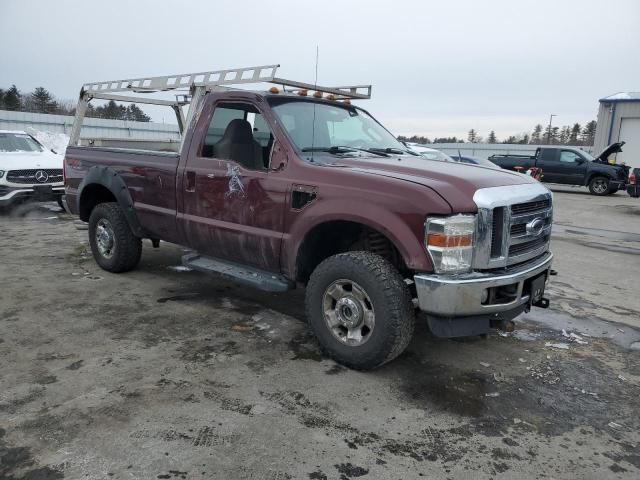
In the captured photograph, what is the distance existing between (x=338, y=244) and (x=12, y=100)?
4870cm

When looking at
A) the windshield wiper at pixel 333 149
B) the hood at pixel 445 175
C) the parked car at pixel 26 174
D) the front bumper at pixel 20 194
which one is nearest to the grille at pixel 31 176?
the parked car at pixel 26 174

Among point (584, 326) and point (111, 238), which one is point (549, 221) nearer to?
point (584, 326)

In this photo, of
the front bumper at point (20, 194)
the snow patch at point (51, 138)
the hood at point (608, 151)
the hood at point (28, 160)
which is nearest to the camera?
the front bumper at point (20, 194)

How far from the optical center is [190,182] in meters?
4.57

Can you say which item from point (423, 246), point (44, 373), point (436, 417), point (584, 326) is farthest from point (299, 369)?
point (584, 326)

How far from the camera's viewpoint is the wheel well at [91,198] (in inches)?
231

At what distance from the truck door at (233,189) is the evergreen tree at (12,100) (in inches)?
1738

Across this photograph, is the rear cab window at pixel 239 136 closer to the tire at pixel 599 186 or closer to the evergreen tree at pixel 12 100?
the tire at pixel 599 186

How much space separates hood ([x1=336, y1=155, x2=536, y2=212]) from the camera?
10.4ft

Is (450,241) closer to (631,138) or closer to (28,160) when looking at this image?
(28,160)

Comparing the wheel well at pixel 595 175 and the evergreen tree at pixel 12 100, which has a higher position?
the evergreen tree at pixel 12 100

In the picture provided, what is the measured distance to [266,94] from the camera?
13.8 feet

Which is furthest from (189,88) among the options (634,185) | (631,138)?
(631,138)

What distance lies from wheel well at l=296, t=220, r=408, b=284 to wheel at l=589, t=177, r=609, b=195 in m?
18.1
